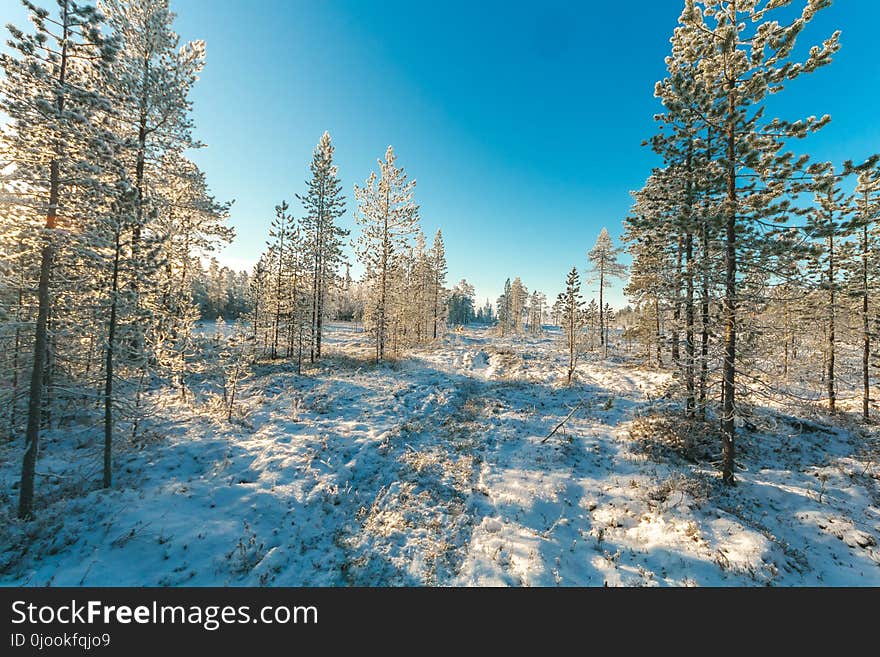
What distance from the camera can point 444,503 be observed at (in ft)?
28.5

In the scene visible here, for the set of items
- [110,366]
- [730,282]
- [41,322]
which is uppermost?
[730,282]

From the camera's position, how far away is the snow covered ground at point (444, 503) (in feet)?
20.4

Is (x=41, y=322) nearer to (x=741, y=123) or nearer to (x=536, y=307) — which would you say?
(x=741, y=123)

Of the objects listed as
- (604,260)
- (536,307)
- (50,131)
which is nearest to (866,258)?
(604,260)

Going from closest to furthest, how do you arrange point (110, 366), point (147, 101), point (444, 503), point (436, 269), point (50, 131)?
1. point (50, 131)
2. point (110, 366)
3. point (444, 503)
4. point (147, 101)
5. point (436, 269)

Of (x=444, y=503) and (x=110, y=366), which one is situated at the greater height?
(x=110, y=366)

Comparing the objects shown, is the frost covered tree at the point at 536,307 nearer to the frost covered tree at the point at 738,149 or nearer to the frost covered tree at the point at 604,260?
the frost covered tree at the point at 604,260

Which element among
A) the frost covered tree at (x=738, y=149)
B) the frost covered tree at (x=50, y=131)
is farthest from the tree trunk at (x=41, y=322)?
the frost covered tree at (x=738, y=149)

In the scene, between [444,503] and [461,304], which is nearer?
[444,503]

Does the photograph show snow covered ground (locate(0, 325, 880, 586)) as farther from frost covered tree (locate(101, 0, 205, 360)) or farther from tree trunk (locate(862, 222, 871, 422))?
tree trunk (locate(862, 222, 871, 422))

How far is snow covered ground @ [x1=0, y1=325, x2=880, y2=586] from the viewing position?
6.23 meters
